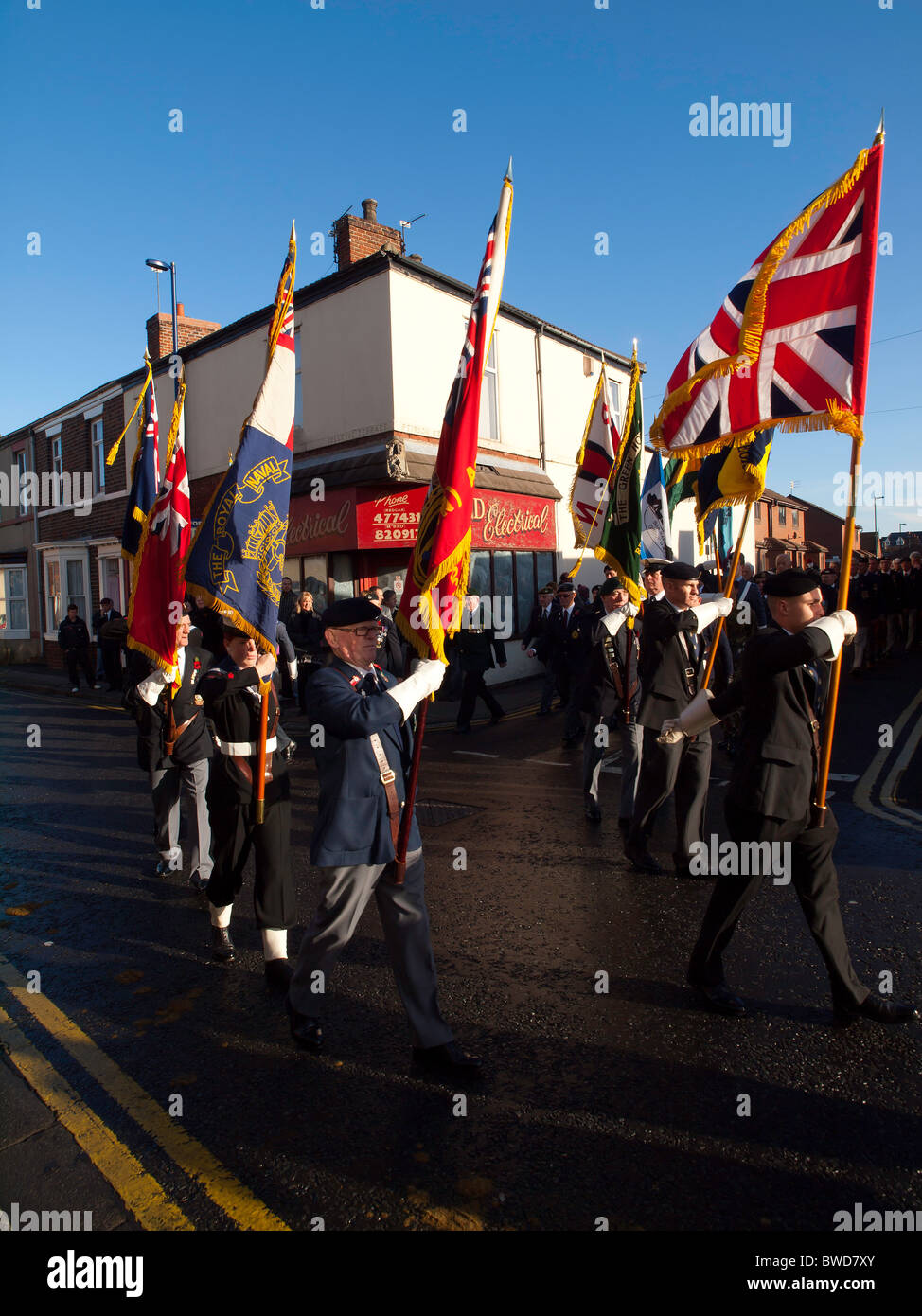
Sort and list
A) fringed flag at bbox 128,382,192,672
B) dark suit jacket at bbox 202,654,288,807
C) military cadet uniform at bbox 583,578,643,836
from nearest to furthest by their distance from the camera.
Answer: dark suit jacket at bbox 202,654,288,807 → fringed flag at bbox 128,382,192,672 → military cadet uniform at bbox 583,578,643,836

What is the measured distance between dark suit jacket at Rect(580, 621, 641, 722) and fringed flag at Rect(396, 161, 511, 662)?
3.38m

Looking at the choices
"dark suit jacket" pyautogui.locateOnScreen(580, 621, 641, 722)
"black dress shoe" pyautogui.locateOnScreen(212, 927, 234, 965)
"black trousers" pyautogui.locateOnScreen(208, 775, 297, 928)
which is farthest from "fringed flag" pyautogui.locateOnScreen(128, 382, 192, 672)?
"dark suit jacket" pyautogui.locateOnScreen(580, 621, 641, 722)

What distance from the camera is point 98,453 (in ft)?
78.3

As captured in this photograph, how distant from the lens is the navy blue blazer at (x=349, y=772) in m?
3.26

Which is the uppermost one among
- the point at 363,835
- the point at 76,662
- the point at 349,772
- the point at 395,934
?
the point at 349,772

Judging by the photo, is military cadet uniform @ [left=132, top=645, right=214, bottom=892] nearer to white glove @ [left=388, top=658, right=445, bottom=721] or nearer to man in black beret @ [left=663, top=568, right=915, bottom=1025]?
white glove @ [left=388, top=658, right=445, bottom=721]

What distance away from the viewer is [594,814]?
6898mm

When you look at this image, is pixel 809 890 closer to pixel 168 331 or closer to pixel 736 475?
pixel 736 475

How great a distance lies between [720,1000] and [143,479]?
5742 mm

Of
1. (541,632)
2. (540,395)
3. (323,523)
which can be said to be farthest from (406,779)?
(540,395)

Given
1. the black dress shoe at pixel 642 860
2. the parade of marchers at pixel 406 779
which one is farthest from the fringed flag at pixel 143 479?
the black dress shoe at pixel 642 860

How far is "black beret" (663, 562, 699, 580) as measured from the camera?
5598 millimetres
